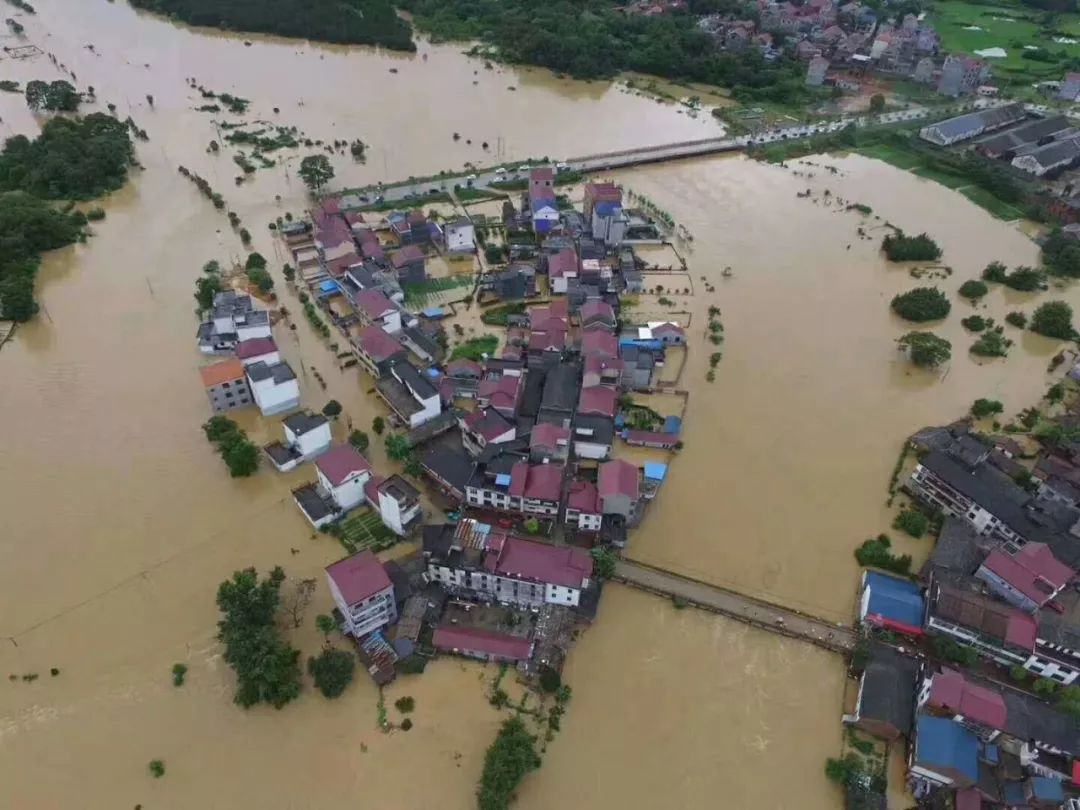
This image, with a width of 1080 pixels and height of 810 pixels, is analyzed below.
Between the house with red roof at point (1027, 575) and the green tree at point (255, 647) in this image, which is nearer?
the green tree at point (255, 647)

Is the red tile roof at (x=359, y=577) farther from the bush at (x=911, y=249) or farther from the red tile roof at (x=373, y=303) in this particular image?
the bush at (x=911, y=249)

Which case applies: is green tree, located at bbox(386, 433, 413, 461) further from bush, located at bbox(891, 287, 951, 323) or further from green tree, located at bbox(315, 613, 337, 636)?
bush, located at bbox(891, 287, 951, 323)

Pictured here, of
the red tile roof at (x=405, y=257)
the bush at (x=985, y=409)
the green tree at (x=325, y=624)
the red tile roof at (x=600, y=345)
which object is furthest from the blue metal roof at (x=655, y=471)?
the red tile roof at (x=405, y=257)

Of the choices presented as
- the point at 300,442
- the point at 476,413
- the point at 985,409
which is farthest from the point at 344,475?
the point at 985,409

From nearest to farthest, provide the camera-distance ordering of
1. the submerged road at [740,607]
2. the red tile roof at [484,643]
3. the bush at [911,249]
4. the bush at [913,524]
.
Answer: the red tile roof at [484,643] < the submerged road at [740,607] < the bush at [913,524] < the bush at [911,249]

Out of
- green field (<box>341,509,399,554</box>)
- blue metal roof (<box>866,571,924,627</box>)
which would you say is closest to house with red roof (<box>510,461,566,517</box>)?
green field (<box>341,509,399,554</box>)

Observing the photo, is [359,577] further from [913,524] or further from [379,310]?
[913,524]

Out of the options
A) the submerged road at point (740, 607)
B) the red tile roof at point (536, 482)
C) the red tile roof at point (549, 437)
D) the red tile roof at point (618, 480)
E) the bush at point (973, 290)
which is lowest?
the submerged road at point (740, 607)
